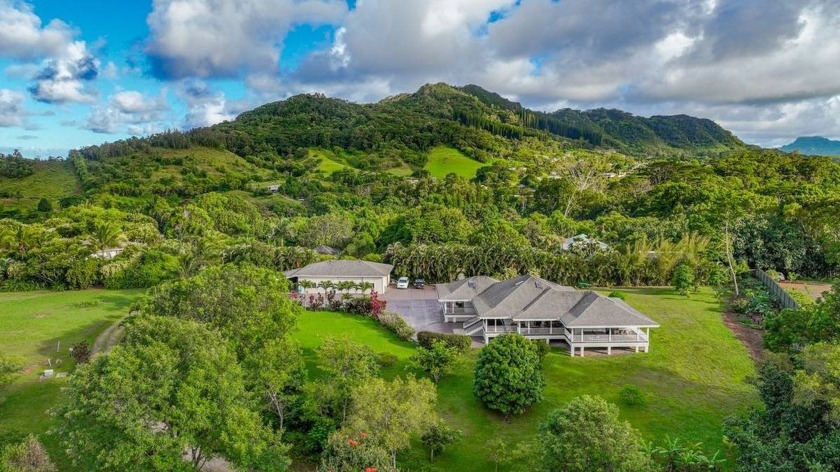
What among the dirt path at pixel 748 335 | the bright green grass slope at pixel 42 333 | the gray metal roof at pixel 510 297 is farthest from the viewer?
the gray metal roof at pixel 510 297

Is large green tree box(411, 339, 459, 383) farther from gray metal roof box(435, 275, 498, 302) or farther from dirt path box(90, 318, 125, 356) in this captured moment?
dirt path box(90, 318, 125, 356)

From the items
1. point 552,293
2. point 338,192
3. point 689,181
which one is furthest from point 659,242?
point 338,192

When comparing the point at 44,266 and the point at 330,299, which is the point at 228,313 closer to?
the point at 330,299

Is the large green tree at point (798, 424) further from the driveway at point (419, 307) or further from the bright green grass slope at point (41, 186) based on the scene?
the bright green grass slope at point (41, 186)

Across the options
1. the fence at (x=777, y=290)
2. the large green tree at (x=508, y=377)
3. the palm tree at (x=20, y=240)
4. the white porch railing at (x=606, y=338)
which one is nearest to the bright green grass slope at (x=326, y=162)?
the palm tree at (x=20, y=240)

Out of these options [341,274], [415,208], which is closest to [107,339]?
[341,274]

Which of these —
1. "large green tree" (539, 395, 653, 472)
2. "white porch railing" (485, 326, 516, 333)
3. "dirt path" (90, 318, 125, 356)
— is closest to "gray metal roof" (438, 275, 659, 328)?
"white porch railing" (485, 326, 516, 333)
